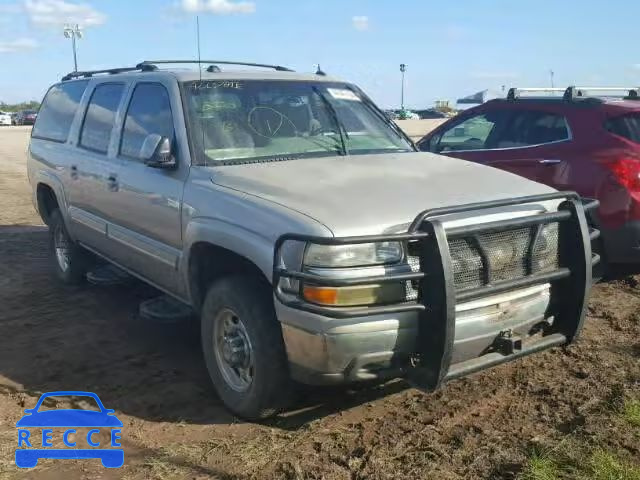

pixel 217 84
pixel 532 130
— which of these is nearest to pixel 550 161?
pixel 532 130

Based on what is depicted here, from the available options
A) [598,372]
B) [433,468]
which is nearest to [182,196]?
[433,468]

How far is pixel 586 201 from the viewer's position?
4.11 metres

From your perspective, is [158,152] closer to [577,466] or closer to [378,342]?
[378,342]

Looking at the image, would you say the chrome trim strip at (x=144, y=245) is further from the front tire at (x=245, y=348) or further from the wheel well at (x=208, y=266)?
the front tire at (x=245, y=348)

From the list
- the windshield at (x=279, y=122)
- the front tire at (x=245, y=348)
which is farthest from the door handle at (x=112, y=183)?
the front tire at (x=245, y=348)

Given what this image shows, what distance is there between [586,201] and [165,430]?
284cm

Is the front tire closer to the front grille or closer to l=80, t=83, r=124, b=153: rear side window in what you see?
the front grille

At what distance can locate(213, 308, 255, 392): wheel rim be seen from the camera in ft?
11.9

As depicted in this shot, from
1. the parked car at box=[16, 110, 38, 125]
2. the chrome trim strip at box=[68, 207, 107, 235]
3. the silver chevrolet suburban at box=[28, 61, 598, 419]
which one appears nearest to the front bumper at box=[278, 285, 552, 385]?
the silver chevrolet suburban at box=[28, 61, 598, 419]

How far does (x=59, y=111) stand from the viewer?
643 cm

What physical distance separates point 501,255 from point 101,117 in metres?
3.54

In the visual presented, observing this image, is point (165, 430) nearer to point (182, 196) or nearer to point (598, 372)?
point (182, 196)

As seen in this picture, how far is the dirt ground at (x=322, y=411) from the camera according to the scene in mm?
3266

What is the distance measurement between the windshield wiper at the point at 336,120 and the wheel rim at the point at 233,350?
1453 millimetres
